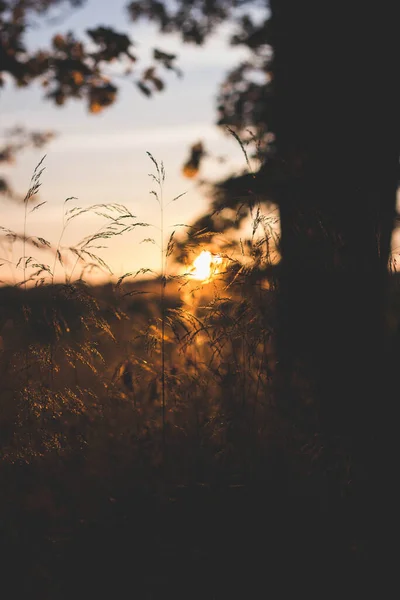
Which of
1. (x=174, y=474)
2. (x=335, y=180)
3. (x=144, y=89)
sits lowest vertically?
(x=174, y=474)

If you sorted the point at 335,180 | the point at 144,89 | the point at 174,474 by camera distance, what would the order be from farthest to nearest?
1. the point at 144,89
2. the point at 335,180
3. the point at 174,474

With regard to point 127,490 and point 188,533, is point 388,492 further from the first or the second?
point 127,490

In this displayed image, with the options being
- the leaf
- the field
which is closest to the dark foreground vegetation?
the field

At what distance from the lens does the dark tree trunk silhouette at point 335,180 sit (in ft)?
12.2

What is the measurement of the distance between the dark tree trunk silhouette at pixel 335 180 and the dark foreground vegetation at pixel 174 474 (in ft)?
1.01

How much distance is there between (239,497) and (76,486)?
765mm

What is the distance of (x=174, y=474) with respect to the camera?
316 centimetres

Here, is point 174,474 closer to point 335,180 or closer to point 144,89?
point 335,180

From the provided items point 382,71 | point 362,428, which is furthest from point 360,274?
point 382,71

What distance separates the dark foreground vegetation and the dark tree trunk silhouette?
306mm

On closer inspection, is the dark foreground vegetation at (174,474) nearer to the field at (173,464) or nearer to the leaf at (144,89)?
the field at (173,464)

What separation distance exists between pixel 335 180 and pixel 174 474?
7.06 feet

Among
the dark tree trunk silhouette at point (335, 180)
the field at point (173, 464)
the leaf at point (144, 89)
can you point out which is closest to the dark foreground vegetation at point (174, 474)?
the field at point (173, 464)

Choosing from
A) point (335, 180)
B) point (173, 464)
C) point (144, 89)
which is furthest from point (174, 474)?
point (144, 89)
